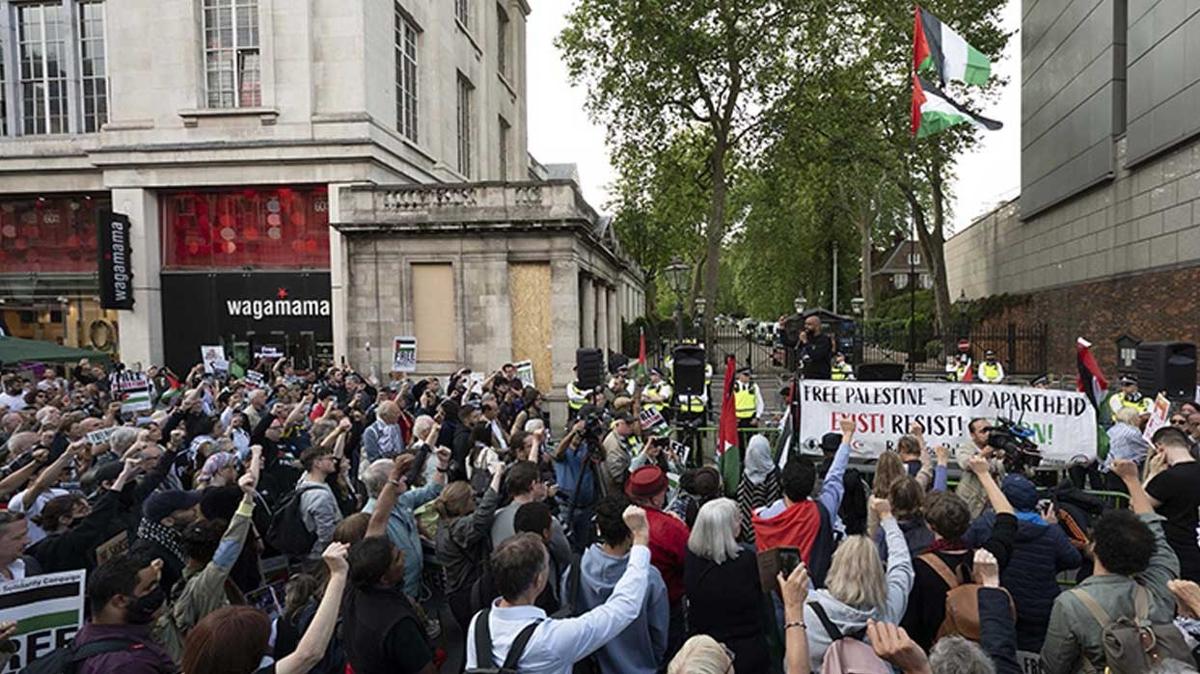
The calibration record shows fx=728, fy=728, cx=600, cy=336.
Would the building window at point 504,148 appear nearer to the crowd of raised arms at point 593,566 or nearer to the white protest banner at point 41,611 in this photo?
the crowd of raised arms at point 593,566

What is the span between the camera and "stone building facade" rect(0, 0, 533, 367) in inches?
858

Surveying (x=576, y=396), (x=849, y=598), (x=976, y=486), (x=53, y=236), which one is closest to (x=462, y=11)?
(x=53, y=236)

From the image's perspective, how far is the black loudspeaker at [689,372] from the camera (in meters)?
12.5

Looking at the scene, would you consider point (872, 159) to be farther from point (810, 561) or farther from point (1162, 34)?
point (810, 561)

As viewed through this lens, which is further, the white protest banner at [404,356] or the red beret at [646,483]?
the white protest banner at [404,356]

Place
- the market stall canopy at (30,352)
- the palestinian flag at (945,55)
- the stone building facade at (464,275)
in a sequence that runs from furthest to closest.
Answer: the stone building facade at (464,275) → the palestinian flag at (945,55) → the market stall canopy at (30,352)

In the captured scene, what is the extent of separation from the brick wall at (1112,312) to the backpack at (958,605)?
17.2 meters

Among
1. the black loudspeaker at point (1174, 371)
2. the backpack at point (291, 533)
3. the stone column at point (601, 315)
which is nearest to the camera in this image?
the backpack at point (291, 533)

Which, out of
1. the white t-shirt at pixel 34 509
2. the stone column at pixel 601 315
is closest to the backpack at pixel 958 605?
the white t-shirt at pixel 34 509

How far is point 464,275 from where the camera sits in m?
20.0

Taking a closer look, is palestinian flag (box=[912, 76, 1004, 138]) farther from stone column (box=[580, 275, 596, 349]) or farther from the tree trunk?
the tree trunk

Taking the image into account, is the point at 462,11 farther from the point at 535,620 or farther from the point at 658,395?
the point at 535,620

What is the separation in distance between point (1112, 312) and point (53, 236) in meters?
34.2

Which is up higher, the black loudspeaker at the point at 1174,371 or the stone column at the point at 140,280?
the stone column at the point at 140,280
